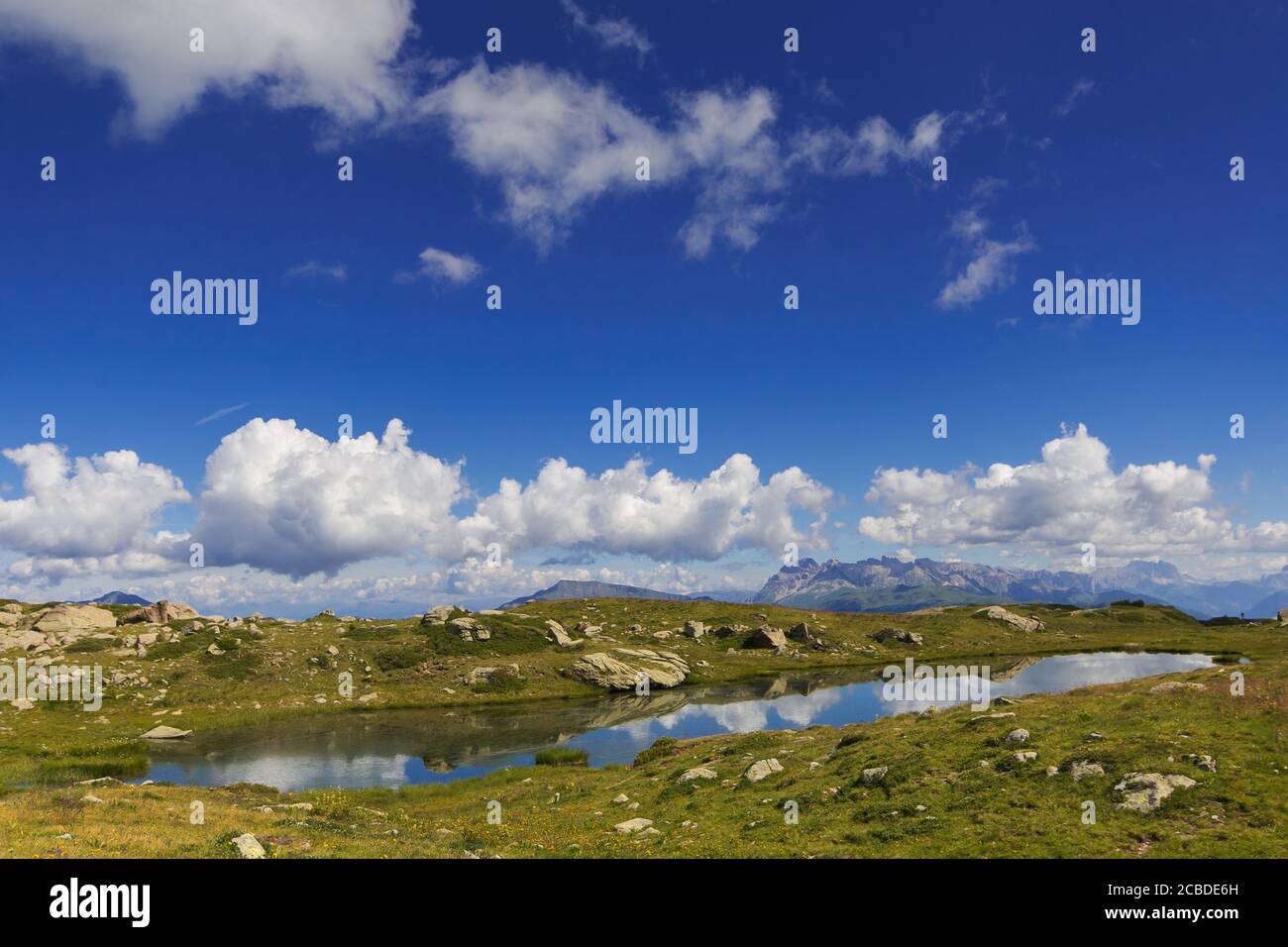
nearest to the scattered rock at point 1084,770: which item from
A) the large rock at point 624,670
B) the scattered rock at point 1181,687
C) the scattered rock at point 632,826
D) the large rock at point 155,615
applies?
the scattered rock at point 1181,687

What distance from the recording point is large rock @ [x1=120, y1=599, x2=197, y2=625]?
112 meters

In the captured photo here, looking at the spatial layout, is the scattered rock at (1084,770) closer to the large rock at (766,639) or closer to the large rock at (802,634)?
the large rock at (766,639)

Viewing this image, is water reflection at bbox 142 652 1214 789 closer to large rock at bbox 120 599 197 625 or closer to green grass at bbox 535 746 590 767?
green grass at bbox 535 746 590 767

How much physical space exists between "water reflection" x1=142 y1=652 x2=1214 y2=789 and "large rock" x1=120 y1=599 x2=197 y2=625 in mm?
63658

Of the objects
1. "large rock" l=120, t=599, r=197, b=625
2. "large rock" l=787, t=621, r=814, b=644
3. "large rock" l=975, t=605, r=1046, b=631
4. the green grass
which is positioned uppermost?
"large rock" l=120, t=599, r=197, b=625

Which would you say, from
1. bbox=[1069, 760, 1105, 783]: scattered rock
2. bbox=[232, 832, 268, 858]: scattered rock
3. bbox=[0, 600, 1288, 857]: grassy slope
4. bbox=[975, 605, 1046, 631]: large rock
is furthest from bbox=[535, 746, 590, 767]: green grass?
bbox=[975, 605, 1046, 631]: large rock

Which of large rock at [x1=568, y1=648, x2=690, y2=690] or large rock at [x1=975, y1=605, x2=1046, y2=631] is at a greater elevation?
large rock at [x1=568, y1=648, x2=690, y2=690]

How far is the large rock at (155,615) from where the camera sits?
112 metres

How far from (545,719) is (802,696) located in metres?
36.6

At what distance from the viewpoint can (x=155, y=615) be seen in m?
114

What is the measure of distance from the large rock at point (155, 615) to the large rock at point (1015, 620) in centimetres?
18716

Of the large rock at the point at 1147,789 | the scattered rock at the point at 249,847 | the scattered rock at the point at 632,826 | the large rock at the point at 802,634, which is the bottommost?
the large rock at the point at 802,634
